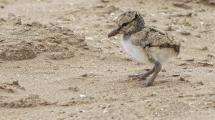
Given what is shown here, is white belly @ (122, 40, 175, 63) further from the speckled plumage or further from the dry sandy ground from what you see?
the dry sandy ground

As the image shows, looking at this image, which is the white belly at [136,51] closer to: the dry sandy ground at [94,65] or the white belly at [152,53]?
the white belly at [152,53]

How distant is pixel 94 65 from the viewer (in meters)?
9.98

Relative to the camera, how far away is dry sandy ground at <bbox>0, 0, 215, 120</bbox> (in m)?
7.55

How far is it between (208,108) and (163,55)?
4.31ft

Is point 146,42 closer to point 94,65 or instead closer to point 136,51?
point 136,51

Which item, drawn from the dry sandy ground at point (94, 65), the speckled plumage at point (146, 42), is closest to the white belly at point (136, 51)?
the speckled plumage at point (146, 42)

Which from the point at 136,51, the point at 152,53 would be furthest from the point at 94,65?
the point at 152,53

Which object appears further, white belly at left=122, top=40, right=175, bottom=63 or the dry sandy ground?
white belly at left=122, top=40, right=175, bottom=63

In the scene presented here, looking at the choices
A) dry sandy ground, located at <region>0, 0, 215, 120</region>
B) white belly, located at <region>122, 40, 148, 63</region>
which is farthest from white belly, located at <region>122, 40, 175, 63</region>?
dry sandy ground, located at <region>0, 0, 215, 120</region>

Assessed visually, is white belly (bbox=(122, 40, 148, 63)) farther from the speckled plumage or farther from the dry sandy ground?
the dry sandy ground

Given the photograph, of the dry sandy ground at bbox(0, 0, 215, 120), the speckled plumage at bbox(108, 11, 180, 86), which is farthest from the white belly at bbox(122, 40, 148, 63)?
the dry sandy ground at bbox(0, 0, 215, 120)

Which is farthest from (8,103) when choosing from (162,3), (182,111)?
(162,3)

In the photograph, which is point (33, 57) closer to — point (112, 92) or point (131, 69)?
point (131, 69)

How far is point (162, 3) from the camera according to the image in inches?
544
